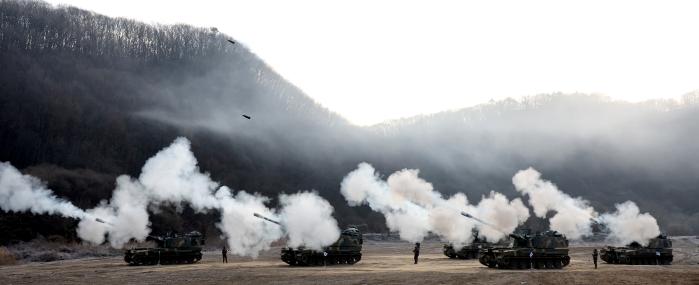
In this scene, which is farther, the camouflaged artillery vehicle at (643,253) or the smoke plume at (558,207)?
the smoke plume at (558,207)

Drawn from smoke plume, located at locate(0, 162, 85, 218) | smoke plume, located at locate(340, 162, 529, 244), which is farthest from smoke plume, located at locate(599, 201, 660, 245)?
smoke plume, located at locate(0, 162, 85, 218)

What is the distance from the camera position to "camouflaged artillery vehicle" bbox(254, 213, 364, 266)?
142 feet

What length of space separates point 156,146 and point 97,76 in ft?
66.7

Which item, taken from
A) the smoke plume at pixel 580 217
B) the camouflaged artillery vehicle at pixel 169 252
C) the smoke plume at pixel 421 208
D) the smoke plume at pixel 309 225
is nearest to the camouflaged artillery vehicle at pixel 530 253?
the smoke plume at pixel 421 208

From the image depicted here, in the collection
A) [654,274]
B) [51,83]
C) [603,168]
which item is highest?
[51,83]

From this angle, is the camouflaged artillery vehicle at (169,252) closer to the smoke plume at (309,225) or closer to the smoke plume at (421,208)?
the smoke plume at (309,225)

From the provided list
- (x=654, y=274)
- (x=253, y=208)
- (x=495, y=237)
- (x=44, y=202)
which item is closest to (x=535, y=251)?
(x=654, y=274)

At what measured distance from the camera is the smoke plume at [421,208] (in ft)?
172

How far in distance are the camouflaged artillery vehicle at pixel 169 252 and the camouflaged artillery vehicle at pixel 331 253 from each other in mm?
8681

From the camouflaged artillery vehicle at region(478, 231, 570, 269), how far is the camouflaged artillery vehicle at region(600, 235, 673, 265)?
7.64m

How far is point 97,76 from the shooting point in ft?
403

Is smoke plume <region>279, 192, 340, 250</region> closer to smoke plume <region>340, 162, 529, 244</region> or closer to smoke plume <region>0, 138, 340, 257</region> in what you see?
smoke plume <region>0, 138, 340, 257</region>

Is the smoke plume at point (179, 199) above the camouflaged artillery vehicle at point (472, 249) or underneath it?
above

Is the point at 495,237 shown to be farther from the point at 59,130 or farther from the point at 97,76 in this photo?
the point at 97,76
